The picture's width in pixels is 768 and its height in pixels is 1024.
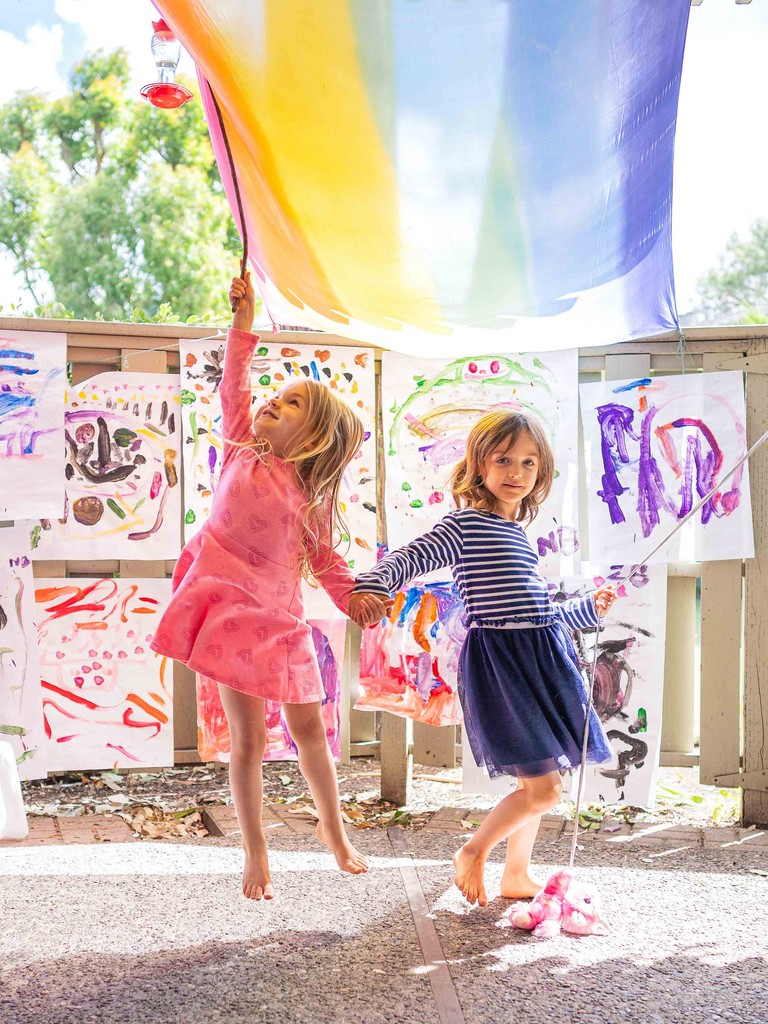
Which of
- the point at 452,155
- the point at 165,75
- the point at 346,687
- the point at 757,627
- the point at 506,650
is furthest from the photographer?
the point at 165,75

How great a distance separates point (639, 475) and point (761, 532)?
0.49 metres

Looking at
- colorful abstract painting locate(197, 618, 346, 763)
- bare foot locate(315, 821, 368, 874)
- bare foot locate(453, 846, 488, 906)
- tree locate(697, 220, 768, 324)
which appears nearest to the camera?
bare foot locate(315, 821, 368, 874)

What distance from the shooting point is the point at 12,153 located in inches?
1155

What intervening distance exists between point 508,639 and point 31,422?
2.02 metres

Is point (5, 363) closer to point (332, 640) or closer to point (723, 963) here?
point (332, 640)

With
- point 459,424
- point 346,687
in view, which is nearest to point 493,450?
point 459,424

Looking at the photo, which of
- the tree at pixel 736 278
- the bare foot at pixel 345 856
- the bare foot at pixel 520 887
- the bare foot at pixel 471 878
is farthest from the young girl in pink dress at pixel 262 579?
the tree at pixel 736 278

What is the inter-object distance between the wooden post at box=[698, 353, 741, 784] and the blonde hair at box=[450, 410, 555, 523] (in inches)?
43.7

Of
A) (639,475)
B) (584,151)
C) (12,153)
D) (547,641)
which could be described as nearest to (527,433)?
(547,641)

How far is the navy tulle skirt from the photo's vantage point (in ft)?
8.86

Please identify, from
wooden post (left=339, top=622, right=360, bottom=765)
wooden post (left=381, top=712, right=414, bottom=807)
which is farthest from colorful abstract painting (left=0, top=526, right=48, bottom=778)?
wooden post (left=381, top=712, right=414, bottom=807)

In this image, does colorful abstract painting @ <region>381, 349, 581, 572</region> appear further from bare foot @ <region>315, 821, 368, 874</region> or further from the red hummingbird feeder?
bare foot @ <region>315, 821, 368, 874</region>

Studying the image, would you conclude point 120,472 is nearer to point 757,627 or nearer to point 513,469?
point 513,469

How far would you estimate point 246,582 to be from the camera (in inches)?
100
